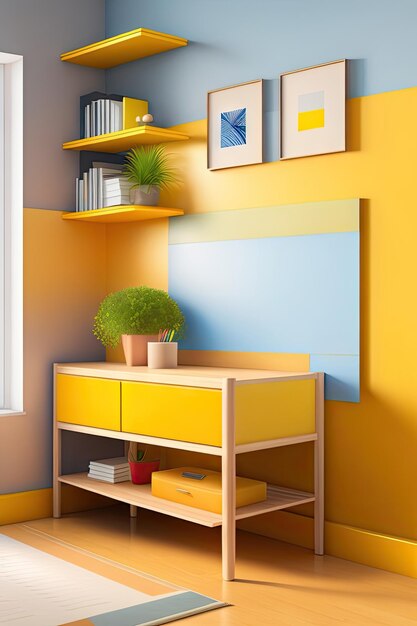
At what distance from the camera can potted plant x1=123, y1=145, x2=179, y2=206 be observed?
3969 millimetres

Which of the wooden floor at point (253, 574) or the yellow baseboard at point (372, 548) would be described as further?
the yellow baseboard at point (372, 548)

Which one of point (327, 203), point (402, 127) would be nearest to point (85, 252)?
point (327, 203)

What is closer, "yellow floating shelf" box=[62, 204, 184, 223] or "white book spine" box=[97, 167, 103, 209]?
"yellow floating shelf" box=[62, 204, 184, 223]

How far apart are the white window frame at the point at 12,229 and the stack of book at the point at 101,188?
31 centimetres

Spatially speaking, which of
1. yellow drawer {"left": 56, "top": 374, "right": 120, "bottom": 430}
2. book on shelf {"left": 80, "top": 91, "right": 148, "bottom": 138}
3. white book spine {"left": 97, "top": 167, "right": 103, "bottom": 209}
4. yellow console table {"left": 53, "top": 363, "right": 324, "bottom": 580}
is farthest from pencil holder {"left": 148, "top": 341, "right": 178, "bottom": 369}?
book on shelf {"left": 80, "top": 91, "right": 148, "bottom": 138}

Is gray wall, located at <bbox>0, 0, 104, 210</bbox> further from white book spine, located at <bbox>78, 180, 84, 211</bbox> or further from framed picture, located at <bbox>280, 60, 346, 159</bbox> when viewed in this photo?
framed picture, located at <bbox>280, 60, 346, 159</bbox>

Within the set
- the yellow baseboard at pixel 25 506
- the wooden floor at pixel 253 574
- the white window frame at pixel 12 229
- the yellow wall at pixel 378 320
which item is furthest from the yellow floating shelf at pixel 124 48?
the wooden floor at pixel 253 574

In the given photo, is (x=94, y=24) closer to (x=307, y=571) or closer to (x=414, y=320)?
(x=414, y=320)

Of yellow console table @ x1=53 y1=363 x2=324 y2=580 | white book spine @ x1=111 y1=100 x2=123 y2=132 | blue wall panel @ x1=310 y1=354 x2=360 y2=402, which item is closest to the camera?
yellow console table @ x1=53 y1=363 x2=324 y2=580

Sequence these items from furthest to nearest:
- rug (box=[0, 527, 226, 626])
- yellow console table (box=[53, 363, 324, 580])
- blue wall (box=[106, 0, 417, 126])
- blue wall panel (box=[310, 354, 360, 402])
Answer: blue wall panel (box=[310, 354, 360, 402]) → blue wall (box=[106, 0, 417, 126]) → yellow console table (box=[53, 363, 324, 580]) → rug (box=[0, 527, 226, 626])

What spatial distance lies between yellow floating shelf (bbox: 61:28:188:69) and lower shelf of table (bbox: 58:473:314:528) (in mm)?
2079

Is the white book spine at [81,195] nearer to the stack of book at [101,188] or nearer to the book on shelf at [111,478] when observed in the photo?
the stack of book at [101,188]

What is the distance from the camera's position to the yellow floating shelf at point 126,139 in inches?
153

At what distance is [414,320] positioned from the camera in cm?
321
